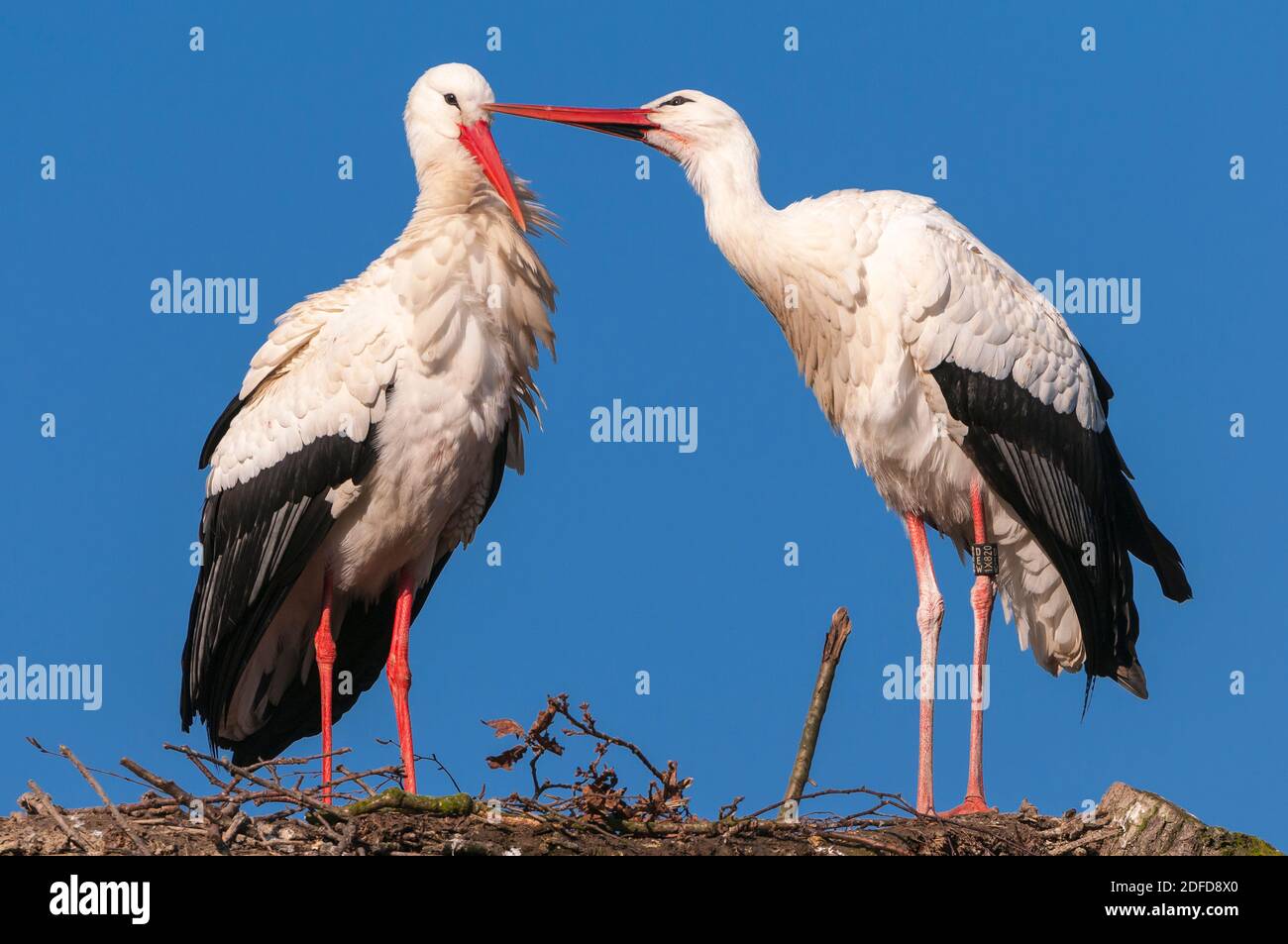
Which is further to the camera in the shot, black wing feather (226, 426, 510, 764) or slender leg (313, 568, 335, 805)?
black wing feather (226, 426, 510, 764)

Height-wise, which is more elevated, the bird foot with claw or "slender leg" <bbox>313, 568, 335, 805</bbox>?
"slender leg" <bbox>313, 568, 335, 805</bbox>

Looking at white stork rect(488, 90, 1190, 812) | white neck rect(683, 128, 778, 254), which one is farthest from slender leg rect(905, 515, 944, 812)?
white neck rect(683, 128, 778, 254)

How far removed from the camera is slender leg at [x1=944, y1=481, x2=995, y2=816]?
8.32 meters

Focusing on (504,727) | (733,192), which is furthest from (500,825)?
(733,192)

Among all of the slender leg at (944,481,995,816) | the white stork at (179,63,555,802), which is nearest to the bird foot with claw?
the slender leg at (944,481,995,816)

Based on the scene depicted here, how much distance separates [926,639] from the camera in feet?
28.3

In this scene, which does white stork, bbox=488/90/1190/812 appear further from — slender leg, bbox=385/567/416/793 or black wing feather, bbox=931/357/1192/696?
slender leg, bbox=385/567/416/793

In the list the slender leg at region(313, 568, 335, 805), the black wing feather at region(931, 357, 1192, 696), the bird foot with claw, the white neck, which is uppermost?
the white neck

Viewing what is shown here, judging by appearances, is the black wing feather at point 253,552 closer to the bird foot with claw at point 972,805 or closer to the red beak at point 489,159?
the red beak at point 489,159

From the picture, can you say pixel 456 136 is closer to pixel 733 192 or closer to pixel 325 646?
pixel 733 192

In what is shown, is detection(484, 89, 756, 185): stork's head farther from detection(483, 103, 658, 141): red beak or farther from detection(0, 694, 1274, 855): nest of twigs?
detection(0, 694, 1274, 855): nest of twigs
